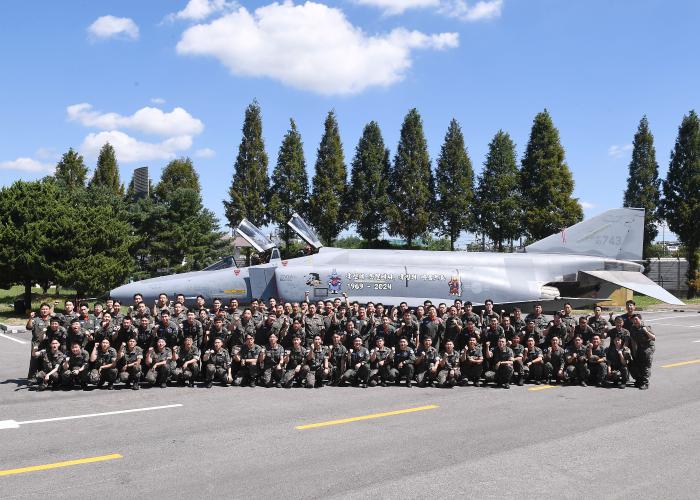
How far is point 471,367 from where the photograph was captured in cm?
1198

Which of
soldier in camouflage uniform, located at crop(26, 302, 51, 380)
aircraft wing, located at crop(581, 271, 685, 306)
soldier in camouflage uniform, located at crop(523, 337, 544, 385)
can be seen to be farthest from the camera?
aircraft wing, located at crop(581, 271, 685, 306)

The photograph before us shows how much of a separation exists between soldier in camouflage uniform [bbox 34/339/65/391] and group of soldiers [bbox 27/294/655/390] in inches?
0.7

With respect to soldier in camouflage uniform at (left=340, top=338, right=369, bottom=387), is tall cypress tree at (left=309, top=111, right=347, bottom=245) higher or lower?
higher

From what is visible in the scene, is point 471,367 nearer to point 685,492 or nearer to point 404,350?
point 404,350

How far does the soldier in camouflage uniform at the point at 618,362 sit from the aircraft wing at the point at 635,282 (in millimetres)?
5836

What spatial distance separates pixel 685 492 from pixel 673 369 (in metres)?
9.20

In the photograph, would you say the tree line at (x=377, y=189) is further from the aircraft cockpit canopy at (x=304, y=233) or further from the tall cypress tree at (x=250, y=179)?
the aircraft cockpit canopy at (x=304, y=233)

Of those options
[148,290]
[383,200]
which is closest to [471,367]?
[148,290]

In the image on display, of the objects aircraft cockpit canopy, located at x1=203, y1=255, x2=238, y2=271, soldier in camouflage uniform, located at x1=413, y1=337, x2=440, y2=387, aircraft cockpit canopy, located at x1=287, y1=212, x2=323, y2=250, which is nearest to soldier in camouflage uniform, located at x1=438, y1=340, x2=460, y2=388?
soldier in camouflage uniform, located at x1=413, y1=337, x2=440, y2=387

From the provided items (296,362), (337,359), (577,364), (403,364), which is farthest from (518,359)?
(296,362)

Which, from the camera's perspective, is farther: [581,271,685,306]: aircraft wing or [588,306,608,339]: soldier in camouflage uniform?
[581,271,685,306]: aircraft wing

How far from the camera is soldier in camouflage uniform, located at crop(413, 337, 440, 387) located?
1172 centimetres

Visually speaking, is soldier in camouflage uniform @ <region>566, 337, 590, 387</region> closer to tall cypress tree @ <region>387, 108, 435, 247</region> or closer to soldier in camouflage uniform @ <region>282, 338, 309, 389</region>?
soldier in camouflage uniform @ <region>282, 338, 309, 389</region>

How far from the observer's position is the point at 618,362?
11789 millimetres
